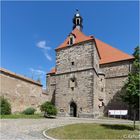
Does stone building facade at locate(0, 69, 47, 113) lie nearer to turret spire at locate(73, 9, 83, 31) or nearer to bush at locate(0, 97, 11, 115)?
bush at locate(0, 97, 11, 115)

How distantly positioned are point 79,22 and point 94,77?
56.9 ft

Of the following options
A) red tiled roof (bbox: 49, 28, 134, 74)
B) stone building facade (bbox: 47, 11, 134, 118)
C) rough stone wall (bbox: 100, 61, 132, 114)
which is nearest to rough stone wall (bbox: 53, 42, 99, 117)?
stone building facade (bbox: 47, 11, 134, 118)

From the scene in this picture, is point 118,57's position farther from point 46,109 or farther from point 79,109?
point 46,109

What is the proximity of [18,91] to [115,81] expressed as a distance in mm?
14386

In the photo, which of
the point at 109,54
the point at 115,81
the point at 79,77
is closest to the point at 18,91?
the point at 79,77

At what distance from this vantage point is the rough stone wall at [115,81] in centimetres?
2998

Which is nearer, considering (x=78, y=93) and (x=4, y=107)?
(x=4, y=107)

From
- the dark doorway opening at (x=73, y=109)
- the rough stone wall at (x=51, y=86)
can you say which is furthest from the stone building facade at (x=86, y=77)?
the rough stone wall at (x=51, y=86)

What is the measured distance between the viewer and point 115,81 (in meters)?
30.8

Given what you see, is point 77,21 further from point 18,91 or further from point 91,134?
point 91,134

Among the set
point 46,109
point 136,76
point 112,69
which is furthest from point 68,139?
point 112,69

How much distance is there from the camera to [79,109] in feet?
91.6

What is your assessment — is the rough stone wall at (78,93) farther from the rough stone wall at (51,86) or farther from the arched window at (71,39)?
the arched window at (71,39)

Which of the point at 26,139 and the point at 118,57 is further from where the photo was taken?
the point at 118,57
